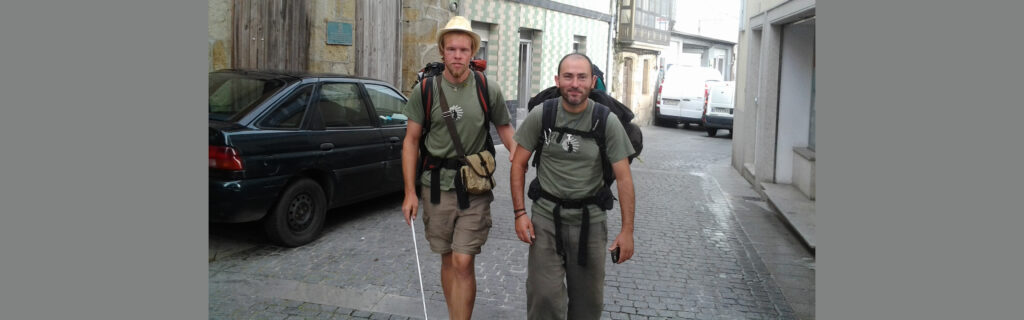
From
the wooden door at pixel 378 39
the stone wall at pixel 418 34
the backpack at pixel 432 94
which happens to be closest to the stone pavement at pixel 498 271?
the backpack at pixel 432 94

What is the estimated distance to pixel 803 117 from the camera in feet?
33.5

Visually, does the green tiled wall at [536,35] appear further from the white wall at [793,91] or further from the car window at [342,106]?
the car window at [342,106]

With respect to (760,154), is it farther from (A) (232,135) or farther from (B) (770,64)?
(A) (232,135)

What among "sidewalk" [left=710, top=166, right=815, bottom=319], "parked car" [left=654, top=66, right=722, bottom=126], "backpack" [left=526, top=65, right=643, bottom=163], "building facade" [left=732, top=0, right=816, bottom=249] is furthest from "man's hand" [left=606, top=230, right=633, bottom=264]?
"parked car" [left=654, top=66, right=722, bottom=126]

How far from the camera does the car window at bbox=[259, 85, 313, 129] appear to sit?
6305 millimetres

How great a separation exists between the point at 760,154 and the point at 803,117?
728 mm

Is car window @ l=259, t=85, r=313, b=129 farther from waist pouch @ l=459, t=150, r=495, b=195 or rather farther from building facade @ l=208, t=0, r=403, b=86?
building facade @ l=208, t=0, r=403, b=86

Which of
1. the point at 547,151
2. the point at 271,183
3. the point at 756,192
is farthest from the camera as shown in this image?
the point at 756,192

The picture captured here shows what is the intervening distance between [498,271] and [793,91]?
19.3 feet

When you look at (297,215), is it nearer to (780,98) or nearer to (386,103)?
(386,103)

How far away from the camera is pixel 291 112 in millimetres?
6539

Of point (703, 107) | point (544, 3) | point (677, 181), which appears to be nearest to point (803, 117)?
point (677, 181)

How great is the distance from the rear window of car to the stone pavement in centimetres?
111

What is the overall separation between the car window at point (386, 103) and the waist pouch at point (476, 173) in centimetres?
359
